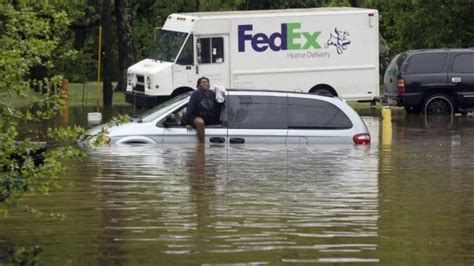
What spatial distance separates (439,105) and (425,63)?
3.78 feet

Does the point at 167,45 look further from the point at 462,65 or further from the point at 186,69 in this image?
the point at 462,65

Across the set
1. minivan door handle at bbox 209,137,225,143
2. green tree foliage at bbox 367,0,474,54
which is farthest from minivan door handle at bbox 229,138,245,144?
green tree foliage at bbox 367,0,474,54

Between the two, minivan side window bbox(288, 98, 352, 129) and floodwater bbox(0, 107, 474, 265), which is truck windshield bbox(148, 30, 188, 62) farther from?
floodwater bbox(0, 107, 474, 265)

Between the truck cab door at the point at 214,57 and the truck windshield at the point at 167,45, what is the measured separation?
1.79ft

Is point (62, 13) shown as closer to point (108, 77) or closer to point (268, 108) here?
point (268, 108)

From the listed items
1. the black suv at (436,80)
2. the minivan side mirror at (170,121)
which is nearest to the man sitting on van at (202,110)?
the minivan side mirror at (170,121)

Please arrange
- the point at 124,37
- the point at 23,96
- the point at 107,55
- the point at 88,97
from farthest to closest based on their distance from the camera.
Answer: the point at 124,37
the point at 88,97
the point at 107,55
the point at 23,96

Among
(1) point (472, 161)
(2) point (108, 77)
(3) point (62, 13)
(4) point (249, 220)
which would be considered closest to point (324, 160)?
(1) point (472, 161)

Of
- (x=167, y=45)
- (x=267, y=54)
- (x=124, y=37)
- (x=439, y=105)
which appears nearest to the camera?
(x=439, y=105)

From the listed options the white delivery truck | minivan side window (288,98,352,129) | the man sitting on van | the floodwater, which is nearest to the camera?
the floodwater

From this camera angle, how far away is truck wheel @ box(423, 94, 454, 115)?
107 feet

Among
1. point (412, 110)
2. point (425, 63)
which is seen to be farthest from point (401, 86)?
point (412, 110)

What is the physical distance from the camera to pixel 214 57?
3294 cm

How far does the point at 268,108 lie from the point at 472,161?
3595 millimetres
